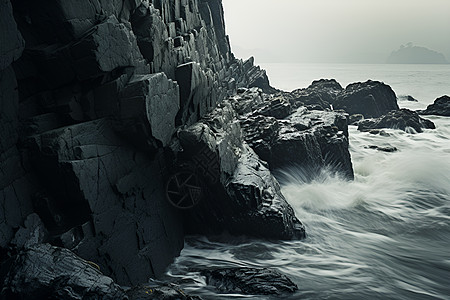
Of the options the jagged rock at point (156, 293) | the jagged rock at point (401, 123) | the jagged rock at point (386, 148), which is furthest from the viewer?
the jagged rock at point (401, 123)

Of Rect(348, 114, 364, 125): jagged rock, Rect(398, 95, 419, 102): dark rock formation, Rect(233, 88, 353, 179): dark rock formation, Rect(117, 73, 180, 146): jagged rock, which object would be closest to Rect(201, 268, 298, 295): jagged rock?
Rect(117, 73, 180, 146): jagged rock

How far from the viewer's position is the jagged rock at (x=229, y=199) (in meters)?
14.1

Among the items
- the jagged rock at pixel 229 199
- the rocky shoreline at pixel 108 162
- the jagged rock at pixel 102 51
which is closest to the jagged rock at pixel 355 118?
the rocky shoreline at pixel 108 162

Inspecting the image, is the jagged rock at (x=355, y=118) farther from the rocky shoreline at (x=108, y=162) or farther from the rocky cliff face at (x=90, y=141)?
the rocky cliff face at (x=90, y=141)

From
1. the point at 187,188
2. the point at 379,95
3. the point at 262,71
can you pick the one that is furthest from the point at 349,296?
the point at 262,71

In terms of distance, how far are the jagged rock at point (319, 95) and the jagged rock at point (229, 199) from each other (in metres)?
27.9

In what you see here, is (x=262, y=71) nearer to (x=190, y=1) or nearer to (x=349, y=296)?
(x=190, y=1)

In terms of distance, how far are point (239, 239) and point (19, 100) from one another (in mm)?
9114

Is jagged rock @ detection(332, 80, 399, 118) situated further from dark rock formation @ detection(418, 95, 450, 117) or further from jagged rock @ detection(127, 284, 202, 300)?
jagged rock @ detection(127, 284, 202, 300)

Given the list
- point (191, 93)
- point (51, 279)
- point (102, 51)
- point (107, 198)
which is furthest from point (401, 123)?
point (51, 279)

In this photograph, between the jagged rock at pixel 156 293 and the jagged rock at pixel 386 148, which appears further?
the jagged rock at pixel 386 148

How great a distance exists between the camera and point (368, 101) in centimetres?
4709

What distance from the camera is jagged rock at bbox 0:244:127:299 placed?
7254 millimetres

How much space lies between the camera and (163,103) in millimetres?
12938
